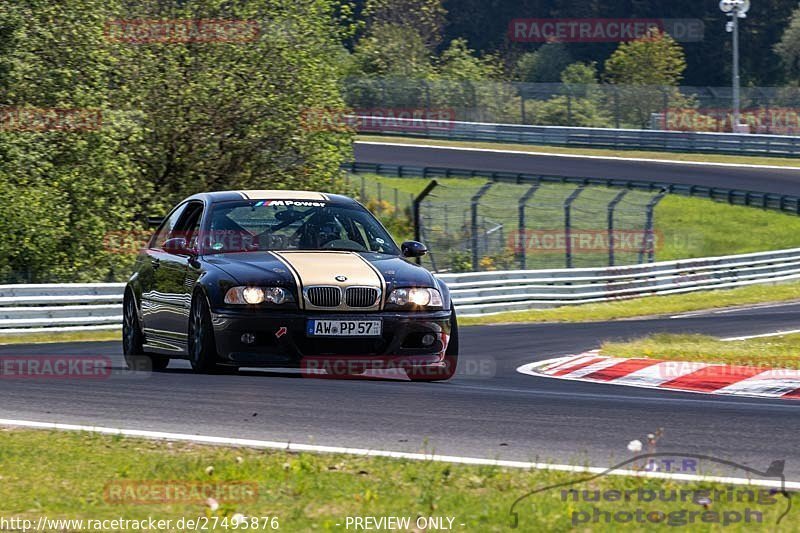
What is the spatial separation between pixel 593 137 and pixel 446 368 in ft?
143

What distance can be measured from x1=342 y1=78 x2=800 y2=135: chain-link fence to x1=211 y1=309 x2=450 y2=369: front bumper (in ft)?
146

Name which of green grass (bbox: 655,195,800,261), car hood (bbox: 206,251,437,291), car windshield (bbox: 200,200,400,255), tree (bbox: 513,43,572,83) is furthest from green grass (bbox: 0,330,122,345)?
tree (bbox: 513,43,572,83)

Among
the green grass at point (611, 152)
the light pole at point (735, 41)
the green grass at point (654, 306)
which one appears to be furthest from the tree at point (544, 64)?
the green grass at point (654, 306)

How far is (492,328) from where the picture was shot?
20.2 meters

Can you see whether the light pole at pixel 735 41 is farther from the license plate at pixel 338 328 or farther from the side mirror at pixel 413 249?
the license plate at pixel 338 328

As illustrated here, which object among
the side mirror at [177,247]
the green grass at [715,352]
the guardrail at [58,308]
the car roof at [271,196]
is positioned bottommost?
the guardrail at [58,308]

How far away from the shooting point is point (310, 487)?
559 centimetres

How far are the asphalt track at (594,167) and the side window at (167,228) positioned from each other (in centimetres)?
3403

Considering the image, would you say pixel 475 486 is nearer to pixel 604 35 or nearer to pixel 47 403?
pixel 47 403

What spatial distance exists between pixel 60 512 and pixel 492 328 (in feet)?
50.0

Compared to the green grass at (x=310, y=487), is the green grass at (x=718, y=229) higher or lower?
lower

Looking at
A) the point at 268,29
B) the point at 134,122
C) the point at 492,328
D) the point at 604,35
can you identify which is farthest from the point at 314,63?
the point at 604,35

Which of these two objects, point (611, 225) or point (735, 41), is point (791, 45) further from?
point (611, 225)

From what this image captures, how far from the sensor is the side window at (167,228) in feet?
36.4
